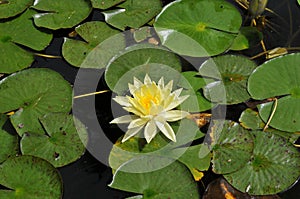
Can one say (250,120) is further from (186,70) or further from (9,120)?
(9,120)

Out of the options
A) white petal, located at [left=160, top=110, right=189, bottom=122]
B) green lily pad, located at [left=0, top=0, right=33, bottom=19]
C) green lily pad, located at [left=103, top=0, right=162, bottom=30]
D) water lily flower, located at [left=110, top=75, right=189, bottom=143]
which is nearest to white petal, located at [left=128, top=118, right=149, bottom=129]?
water lily flower, located at [left=110, top=75, right=189, bottom=143]

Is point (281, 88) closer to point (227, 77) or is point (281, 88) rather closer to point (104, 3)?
point (227, 77)

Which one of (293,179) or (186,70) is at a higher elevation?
(186,70)

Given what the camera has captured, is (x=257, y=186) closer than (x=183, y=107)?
Yes

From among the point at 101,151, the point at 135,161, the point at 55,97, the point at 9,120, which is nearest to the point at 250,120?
the point at 135,161

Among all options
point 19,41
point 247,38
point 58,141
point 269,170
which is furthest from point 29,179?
point 247,38
